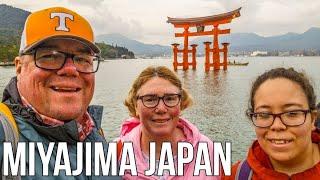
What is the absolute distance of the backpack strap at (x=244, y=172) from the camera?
6.81ft

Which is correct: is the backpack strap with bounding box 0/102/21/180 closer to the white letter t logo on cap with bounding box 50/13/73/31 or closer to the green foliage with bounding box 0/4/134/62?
the white letter t logo on cap with bounding box 50/13/73/31

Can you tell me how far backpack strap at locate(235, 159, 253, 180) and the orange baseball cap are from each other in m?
1.02

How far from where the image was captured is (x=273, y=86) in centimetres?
209

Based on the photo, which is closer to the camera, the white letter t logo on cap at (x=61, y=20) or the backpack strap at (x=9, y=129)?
the backpack strap at (x=9, y=129)

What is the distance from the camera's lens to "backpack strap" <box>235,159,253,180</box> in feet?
6.81

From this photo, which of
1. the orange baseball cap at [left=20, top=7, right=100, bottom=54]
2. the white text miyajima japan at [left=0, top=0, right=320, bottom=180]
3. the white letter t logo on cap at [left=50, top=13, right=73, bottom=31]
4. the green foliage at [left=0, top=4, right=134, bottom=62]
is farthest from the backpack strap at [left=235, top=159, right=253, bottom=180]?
the green foliage at [left=0, top=4, right=134, bottom=62]

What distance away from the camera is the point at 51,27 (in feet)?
5.66

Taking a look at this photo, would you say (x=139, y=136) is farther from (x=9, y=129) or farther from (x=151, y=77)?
(x=9, y=129)

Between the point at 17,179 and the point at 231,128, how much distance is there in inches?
462

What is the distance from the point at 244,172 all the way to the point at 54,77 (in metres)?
1.07

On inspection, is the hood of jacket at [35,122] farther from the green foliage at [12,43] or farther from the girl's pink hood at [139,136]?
the green foliage at [12,43]

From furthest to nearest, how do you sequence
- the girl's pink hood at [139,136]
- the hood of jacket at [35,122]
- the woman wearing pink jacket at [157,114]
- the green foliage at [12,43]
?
the green foliage at [12,43], the woman wearing pink jacket at [157,114], the girl's pink hood at [139,136], the hood of jacket at [35,122]

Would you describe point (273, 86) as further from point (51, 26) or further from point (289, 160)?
point (51, 26)

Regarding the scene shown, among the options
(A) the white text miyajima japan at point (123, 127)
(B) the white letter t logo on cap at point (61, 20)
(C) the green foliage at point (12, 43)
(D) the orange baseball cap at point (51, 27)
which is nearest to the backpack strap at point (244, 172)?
(A) the white text miyajima japan at point (123, 127)
